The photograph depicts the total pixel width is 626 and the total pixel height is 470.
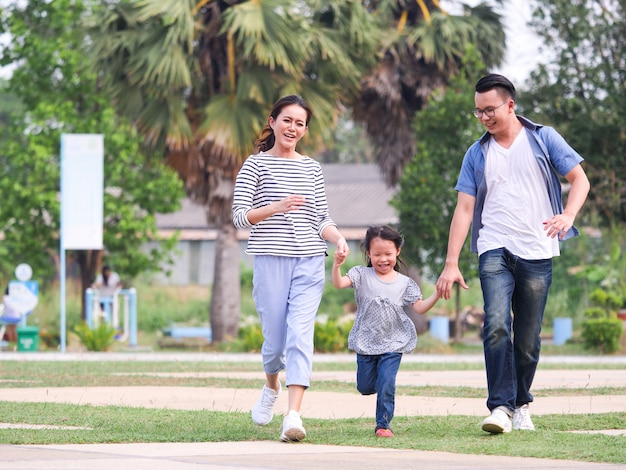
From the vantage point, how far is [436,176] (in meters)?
22.3

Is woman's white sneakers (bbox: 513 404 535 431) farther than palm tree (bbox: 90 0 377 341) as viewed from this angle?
No

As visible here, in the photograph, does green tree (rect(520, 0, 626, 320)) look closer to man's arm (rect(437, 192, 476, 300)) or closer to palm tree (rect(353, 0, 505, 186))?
palm tree (rect(353, 0, 505, 186))

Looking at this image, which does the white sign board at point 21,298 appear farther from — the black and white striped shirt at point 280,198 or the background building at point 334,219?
the black and white striped shirt at point 280,198

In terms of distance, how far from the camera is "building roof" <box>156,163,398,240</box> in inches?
1626

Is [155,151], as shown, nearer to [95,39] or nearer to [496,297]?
[95,39]

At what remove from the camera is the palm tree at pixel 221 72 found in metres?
21.1

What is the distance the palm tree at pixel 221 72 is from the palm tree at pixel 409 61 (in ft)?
7.44

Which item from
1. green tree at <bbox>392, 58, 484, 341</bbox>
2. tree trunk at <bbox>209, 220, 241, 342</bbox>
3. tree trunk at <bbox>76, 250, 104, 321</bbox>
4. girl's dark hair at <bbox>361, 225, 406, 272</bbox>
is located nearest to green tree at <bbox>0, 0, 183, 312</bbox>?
tree trunk at <bbox>76, 250, 104, 321</bbox>

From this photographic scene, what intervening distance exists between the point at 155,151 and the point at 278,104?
51.8 ft

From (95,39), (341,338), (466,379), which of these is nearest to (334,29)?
(95,39)

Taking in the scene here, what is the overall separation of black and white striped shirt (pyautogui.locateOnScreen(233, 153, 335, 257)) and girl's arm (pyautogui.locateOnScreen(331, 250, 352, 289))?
0.18 metres

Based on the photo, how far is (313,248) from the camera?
21.8 ft

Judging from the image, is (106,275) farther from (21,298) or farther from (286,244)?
(286,244)

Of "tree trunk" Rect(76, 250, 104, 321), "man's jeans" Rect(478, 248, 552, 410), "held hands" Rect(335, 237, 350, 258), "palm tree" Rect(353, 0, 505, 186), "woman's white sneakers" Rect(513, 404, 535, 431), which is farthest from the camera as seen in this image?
"tree trunk" Rect(76, 250, 104, 321)
